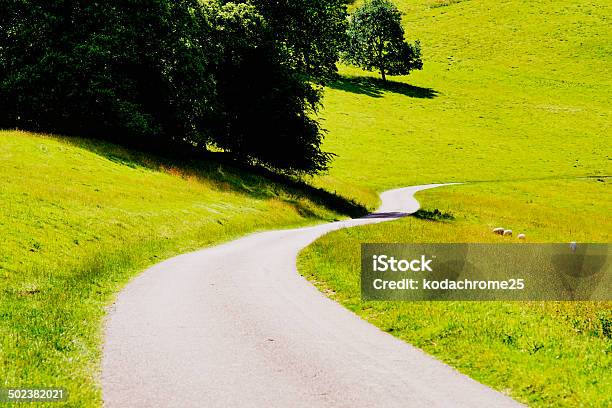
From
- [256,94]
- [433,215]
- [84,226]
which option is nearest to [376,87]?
[256,94]

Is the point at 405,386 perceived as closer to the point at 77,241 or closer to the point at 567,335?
the point at 567,335

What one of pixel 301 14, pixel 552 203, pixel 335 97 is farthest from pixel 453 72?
pixel 301 14

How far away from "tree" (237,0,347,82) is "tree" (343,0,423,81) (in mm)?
66553

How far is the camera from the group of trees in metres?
37.4

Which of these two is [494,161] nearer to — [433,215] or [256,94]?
[433,215]

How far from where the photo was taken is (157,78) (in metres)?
41.2

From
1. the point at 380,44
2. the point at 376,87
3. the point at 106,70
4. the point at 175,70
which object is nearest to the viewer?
the point at 106,70

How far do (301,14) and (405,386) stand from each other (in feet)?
138

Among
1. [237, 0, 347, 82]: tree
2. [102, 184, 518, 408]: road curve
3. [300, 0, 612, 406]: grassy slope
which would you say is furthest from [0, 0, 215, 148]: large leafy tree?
[102, 184, 518, 408]: road curve

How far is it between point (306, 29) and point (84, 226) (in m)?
30.6

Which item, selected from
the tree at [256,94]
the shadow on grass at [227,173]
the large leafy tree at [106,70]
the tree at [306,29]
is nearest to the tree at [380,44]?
the tree at [306,29]

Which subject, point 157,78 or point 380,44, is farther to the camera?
point 380,44

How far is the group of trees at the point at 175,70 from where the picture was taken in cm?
3738

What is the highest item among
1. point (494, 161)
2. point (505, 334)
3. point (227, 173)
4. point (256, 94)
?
point (256, 94)
